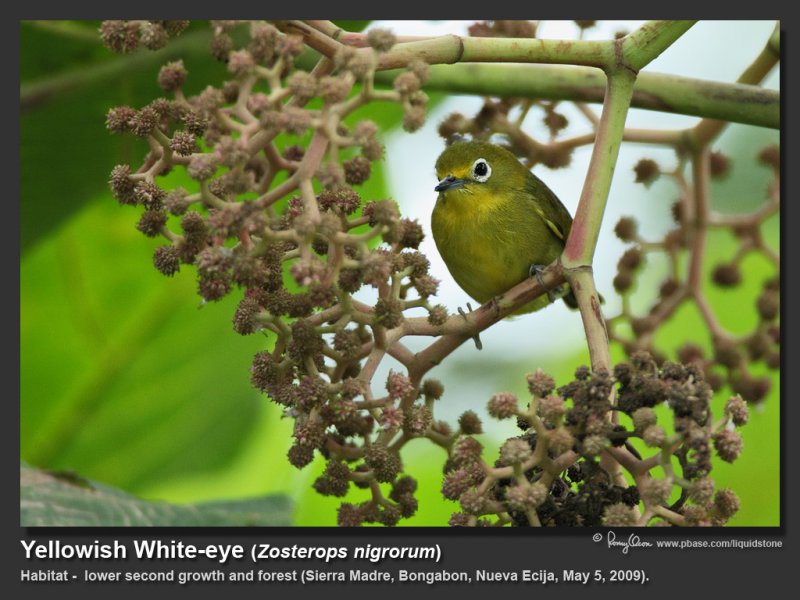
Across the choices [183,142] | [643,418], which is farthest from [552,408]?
[183,142]

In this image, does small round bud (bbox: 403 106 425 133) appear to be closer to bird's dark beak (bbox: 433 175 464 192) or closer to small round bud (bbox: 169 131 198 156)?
small round bud (bbox: 169 131 198 156)

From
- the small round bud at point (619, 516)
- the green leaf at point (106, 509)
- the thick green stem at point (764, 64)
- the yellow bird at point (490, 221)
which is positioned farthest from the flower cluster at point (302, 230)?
the yellow bird at point (490, 221)

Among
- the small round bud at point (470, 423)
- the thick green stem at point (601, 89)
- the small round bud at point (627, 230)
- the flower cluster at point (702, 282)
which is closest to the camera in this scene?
the small round bud at point (470, 423)

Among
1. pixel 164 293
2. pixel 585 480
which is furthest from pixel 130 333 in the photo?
pixel 585 480

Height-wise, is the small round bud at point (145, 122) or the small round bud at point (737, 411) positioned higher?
the small round bud at point (145, 122)

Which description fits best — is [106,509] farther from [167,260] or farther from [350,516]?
[167,260]

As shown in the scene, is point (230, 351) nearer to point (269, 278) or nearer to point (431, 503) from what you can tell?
point (431, 503)

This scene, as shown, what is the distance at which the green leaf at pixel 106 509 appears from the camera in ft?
11.5

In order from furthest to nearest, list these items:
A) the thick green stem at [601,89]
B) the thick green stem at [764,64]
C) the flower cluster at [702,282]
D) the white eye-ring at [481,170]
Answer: the white eye-ring at [481,170], the flower cluster at [702,282], the thick green stem at [764,64], the thick green stem at [601,89]

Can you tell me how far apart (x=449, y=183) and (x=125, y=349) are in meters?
1.61

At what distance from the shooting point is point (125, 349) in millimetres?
4441

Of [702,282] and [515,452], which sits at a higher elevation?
[702,282]

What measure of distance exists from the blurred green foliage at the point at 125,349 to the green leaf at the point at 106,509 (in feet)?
0.81
